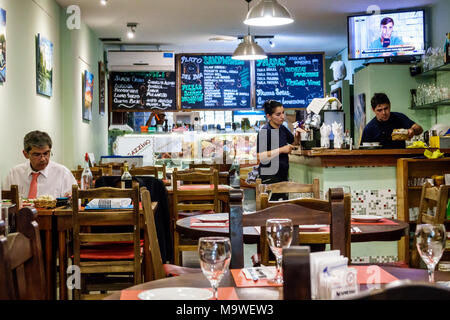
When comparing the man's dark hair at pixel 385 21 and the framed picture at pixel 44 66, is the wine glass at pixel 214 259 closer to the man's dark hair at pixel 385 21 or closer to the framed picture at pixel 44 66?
the framed picture at pixel 44 66

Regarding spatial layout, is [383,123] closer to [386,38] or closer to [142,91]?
[386,38]

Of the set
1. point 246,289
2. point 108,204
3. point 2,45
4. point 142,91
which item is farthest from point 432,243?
point 142,91

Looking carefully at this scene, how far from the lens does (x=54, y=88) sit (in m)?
7.09

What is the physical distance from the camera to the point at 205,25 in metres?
8.59

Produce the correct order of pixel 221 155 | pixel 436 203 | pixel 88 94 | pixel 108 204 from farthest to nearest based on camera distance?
pixel 221 155
pixel 88 94
pixel 108 204
pixel 436 203

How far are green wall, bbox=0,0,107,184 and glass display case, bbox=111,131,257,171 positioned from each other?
26.1 inches

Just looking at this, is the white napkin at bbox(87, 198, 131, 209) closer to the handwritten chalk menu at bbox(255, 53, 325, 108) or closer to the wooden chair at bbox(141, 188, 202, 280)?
the wooden chair at bbox(141, 188, 202, 280)

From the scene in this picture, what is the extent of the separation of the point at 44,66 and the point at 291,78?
4.60 meters

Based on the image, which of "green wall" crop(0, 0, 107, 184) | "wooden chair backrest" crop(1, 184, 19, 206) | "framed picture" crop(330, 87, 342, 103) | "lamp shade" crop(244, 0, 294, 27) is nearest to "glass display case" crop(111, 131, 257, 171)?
"green wall" crop(0, 0, 107, 184)

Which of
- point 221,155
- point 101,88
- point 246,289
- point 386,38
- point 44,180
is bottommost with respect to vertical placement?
point 246,289

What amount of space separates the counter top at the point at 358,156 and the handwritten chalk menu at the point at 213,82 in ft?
15.5
